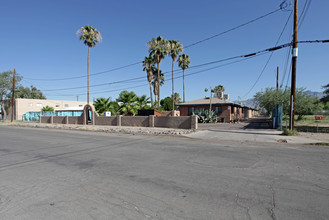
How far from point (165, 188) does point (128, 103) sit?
25233 millimetres

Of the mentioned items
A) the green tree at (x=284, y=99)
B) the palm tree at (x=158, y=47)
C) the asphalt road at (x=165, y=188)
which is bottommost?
the asphalt road at (x=165, y=188)

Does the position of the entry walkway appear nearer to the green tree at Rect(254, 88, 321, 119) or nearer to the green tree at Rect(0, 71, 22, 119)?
the green tree at Rect(254, 88, 321, 119)

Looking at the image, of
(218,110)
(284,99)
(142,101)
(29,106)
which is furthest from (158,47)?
(29,106)

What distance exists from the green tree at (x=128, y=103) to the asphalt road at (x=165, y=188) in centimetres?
2156

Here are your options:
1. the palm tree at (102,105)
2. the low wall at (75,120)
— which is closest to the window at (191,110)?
the palm tree at (102,105)

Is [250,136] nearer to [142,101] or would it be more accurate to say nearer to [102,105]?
[142,101]

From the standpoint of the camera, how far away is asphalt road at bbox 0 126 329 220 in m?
3.34

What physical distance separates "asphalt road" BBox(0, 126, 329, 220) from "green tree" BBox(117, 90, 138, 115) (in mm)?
21559

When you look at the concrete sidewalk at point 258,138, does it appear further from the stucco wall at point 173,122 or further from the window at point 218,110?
the window at point 218,110

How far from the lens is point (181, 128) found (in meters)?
20.6

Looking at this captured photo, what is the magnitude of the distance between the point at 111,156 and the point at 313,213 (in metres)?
6.38

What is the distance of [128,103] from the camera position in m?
28.9

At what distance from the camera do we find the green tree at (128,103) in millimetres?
28672

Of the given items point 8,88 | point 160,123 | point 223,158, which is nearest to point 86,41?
point 160,123
